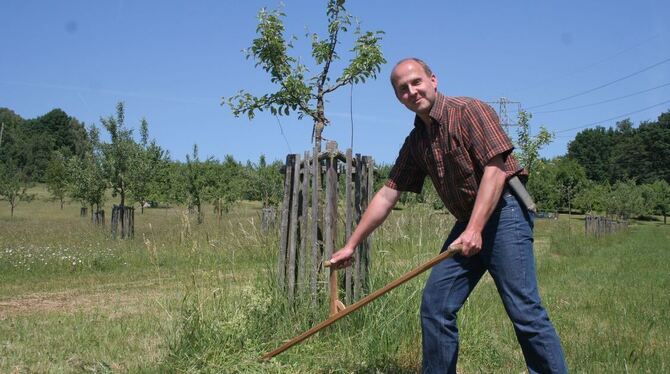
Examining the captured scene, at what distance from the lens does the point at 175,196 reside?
34.8 metres

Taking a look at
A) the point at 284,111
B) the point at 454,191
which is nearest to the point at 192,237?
the point at 454,191

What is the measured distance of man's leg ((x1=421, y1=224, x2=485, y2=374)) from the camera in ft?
10.2

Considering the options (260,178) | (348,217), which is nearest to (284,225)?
(348,217)

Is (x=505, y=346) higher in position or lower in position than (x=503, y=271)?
lower

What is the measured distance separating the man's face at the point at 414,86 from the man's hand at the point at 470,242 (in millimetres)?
697

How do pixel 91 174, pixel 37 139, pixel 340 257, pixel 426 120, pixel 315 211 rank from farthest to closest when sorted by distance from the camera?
pixel 37 139
pixel 91 174
pixel 315 211
pixel 340 257
pixel 426 120

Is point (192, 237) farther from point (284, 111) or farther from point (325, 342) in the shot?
point (284, 111)

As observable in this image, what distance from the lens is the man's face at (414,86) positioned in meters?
3.09

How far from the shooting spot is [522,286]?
2906mm

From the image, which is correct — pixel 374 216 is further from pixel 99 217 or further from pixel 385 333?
pixel 99 217

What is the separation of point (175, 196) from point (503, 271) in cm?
3324

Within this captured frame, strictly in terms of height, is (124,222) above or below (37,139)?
below

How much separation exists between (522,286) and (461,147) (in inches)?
28.4

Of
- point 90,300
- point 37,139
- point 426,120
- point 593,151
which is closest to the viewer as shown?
point 426,120
